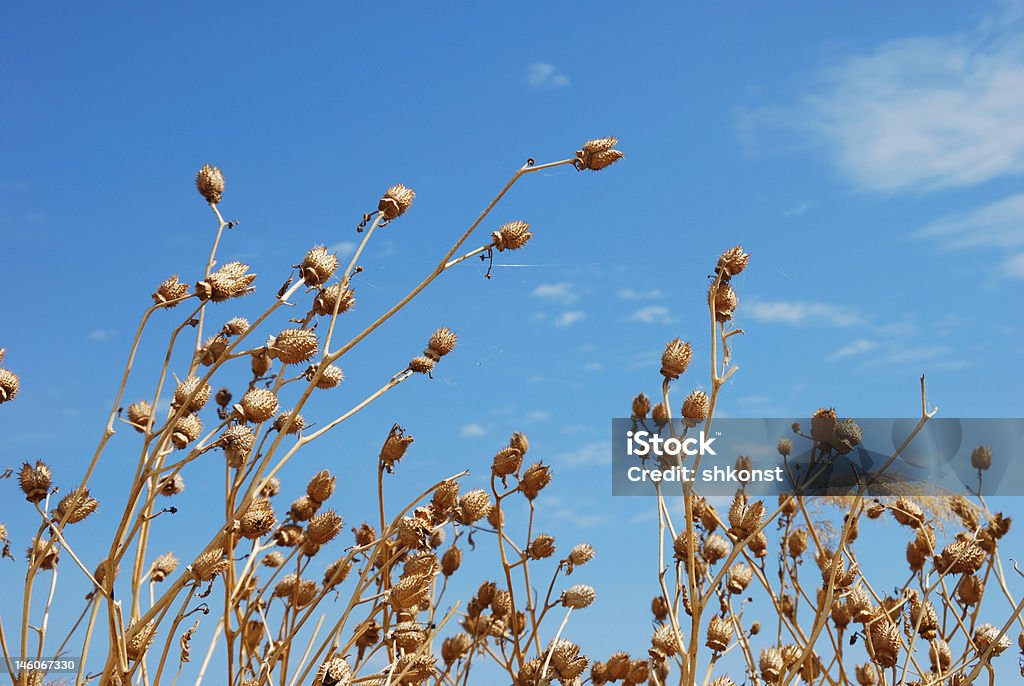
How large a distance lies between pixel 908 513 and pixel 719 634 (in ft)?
1.99

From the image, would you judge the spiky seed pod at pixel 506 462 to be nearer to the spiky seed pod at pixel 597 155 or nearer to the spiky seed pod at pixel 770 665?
the spiky seed pod at pixel 597 155

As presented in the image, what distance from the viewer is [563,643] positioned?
203cm

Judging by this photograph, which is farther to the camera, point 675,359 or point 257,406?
point 675,359

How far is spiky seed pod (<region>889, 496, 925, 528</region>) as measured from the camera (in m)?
2.42

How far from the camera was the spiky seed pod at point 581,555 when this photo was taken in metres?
2.35

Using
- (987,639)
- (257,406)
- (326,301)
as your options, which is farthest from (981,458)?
(257,406)

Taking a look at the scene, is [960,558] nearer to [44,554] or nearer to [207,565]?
[207,565]

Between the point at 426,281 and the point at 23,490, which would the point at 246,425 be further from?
the point at 426,281

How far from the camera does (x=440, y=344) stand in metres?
2.12

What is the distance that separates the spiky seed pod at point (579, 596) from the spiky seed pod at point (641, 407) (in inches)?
17.0

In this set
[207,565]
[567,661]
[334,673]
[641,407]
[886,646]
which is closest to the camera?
[334,673]

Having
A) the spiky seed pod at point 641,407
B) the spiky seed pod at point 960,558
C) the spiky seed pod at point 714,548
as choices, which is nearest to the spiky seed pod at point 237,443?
the spiky seed pod at point 641,407

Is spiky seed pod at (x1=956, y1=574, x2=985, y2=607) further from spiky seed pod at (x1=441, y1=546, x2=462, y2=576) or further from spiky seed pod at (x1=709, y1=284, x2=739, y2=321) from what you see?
spiky seed pod at (x1=441, y1=546, x2=462, y2=576)

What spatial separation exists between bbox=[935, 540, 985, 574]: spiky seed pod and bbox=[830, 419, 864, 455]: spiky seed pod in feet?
1.24
